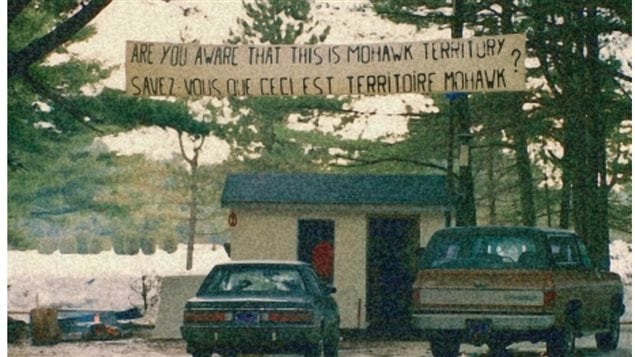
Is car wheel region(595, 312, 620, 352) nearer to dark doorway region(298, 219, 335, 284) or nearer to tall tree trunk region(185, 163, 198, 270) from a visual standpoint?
dark doorway region(298, 219, 335, 284)

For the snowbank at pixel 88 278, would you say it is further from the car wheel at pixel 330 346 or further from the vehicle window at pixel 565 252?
the vehicle window at pixel 565 252

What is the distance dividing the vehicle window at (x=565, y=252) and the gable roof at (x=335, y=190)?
5.75 m

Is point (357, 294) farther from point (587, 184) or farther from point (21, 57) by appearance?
point (21, 57)

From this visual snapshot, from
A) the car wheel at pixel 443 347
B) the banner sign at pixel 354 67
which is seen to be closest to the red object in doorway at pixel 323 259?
the car wheel at pixel 443 347

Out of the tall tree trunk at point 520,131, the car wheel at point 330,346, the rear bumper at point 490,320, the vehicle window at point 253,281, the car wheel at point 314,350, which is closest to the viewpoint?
the rear bumper at point 490,320

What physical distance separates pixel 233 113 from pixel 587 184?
19.7m

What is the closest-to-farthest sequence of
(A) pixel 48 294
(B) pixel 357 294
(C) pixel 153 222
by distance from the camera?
(B) pixel 357 294
(A) pixel 48 294
(C) pixel 153 222

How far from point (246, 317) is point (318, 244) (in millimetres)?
7732

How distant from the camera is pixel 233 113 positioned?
122 feet

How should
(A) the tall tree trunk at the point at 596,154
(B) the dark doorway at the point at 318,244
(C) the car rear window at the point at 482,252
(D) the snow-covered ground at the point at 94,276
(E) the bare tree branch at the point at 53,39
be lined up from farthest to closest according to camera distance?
(D) the snow-covered ground at the point at 94,276, (B) the dark doorway at the point at 318,244, (A) the tall tree trunk at the point at 596,154, (C) the car rear window at the point at 482,252, (E) the bare tree branch at the point at 53,39

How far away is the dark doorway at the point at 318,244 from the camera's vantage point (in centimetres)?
2081

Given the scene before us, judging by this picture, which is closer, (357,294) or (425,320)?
(425,320)

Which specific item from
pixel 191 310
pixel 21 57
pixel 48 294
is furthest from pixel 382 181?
pixel 48 294

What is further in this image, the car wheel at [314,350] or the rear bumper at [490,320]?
the car wheel at [314,350]
